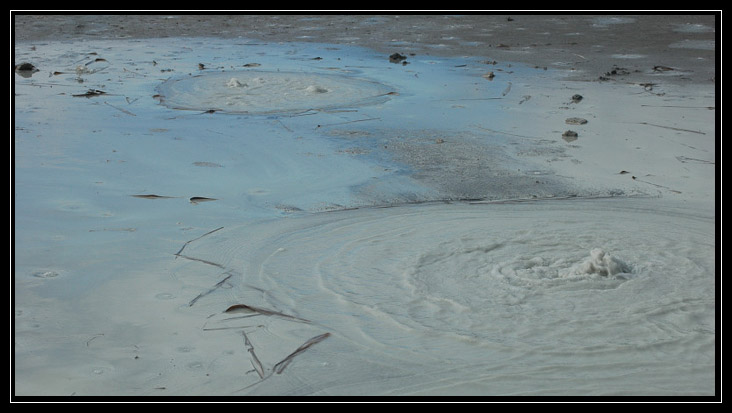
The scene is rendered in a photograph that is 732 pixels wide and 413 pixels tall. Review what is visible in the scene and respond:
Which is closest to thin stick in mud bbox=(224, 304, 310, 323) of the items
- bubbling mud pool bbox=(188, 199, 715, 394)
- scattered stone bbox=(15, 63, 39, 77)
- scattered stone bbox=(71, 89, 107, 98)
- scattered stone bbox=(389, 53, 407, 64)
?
bubbling mud pool bbox=(188, 199, 715, 394)

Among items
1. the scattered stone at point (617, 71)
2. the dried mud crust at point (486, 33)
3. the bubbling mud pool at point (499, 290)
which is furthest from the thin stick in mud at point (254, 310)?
the scattered stone at point (617, 71)

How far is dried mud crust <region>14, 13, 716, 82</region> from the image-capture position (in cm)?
793

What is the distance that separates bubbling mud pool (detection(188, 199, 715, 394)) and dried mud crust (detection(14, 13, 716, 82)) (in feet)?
13.5

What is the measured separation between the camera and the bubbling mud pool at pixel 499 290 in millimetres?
2189

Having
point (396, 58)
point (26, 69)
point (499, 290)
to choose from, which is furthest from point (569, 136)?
point (26, 69)

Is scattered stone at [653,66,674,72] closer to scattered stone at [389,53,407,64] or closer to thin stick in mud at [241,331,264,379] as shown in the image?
scattered stone at [389,53,407,64]

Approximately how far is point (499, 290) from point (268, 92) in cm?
404

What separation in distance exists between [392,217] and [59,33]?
913 centimetres

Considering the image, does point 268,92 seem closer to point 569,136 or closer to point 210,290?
point 569,136

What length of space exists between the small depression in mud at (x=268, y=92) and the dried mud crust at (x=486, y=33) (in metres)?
2.17

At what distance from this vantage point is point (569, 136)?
4.84 metres

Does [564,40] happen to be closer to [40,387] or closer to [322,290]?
[322,290]

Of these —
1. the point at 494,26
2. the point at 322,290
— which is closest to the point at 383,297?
the point at 322,290

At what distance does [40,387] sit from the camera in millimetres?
2074
